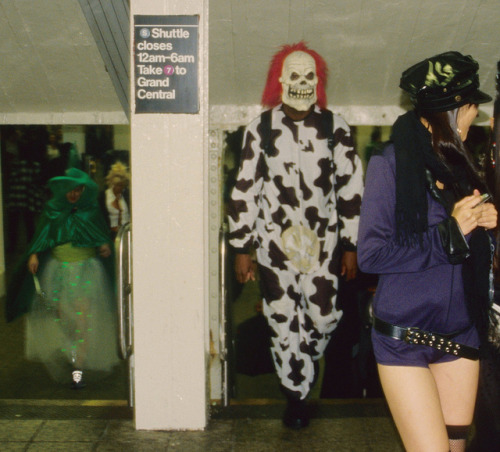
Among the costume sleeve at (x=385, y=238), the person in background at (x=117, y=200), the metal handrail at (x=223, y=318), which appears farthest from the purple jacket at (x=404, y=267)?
the person in background at (x=117, y=200)

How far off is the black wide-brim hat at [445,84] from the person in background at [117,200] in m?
4.30

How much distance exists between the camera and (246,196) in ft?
12.1

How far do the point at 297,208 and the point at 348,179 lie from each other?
32 centimetres

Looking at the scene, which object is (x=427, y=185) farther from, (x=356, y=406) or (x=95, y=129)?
(x=95, y=129)

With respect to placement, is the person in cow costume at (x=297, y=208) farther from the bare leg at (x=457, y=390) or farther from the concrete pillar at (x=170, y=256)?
the bare leg at (x=457, y=390)

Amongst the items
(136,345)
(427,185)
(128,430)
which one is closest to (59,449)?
(128,430)

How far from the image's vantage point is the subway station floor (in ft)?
11.3

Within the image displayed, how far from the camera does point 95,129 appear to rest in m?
4.56

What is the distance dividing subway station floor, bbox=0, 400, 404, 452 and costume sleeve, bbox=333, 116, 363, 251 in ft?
3.23

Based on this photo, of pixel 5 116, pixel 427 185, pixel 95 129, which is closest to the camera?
pixel 427 185

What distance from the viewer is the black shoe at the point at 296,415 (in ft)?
12.1

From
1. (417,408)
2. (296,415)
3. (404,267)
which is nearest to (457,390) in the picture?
(417,408)

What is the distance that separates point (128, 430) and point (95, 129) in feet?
6.66

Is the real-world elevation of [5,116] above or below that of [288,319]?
above
